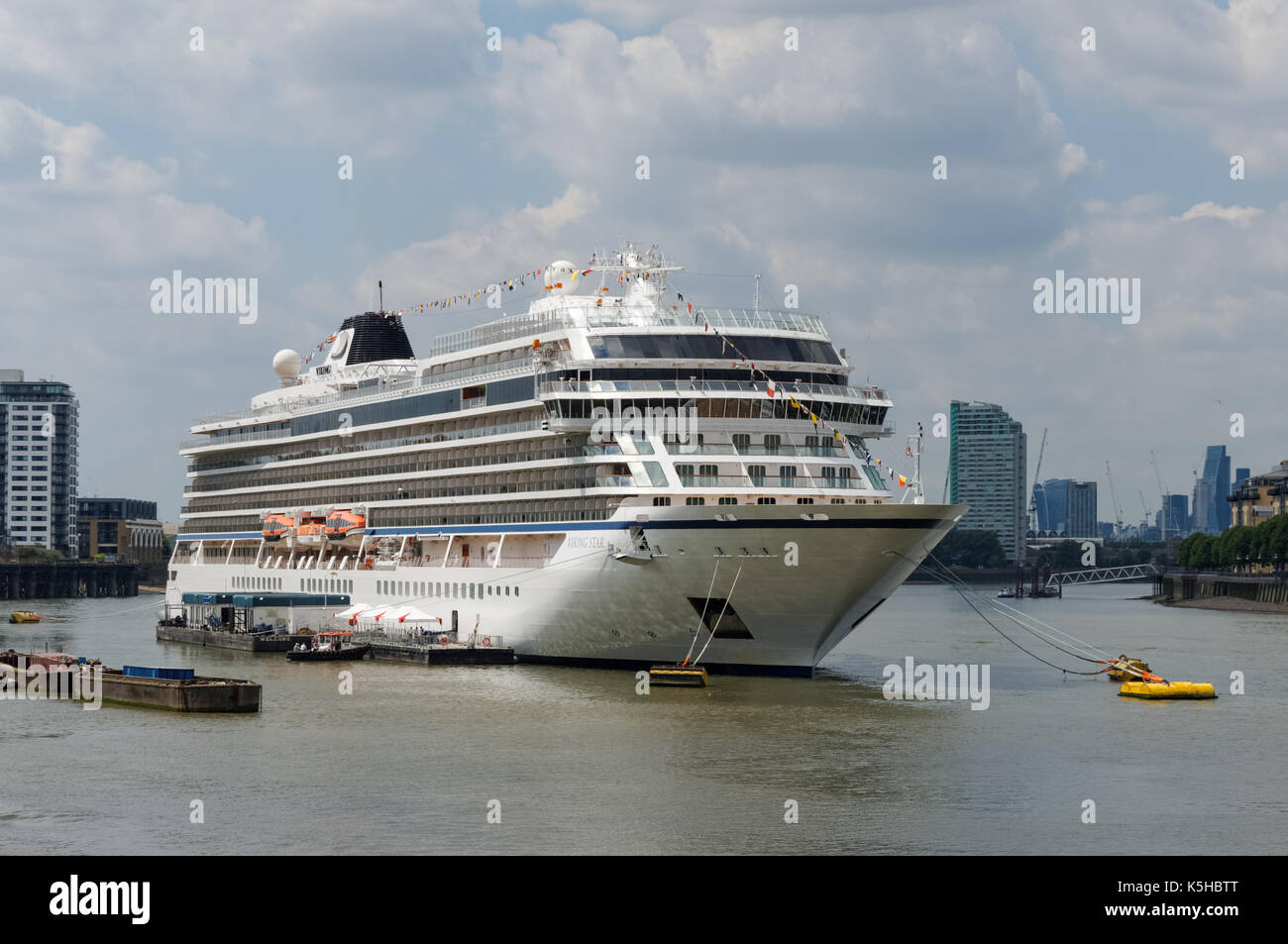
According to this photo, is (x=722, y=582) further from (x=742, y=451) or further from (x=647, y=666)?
(x=647, y=666)

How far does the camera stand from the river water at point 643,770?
34125 mm

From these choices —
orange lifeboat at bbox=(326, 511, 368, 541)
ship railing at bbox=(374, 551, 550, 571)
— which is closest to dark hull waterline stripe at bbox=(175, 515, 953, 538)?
ship railing at bbox=(374, 551, 550, 571)

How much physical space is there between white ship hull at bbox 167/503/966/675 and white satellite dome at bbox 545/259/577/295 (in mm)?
10388

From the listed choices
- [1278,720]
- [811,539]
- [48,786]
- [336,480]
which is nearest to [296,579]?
[336,480]

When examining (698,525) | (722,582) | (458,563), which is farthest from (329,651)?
(698,525)

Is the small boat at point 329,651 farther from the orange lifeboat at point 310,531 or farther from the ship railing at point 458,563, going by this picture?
the orange lifeboat at point 310,531

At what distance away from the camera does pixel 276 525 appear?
86.0 m

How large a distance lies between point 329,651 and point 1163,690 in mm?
36343

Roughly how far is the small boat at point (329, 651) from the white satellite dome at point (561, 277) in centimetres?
1895

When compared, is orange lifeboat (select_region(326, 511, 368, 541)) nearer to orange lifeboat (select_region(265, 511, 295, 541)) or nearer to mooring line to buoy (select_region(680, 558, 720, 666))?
orange lifeboat (select_region(265, 511, 295, 541))

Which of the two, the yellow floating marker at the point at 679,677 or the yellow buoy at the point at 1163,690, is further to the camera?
the yellow buoy at the point at 1163,690

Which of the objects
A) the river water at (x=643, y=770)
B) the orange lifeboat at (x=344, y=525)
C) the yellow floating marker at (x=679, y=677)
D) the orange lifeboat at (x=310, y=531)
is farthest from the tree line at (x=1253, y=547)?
the yellow floating marker at (x=679, y=677)

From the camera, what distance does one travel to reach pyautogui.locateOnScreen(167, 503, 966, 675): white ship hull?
53.9 metres

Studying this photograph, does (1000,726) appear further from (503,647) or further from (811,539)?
(503,647)
